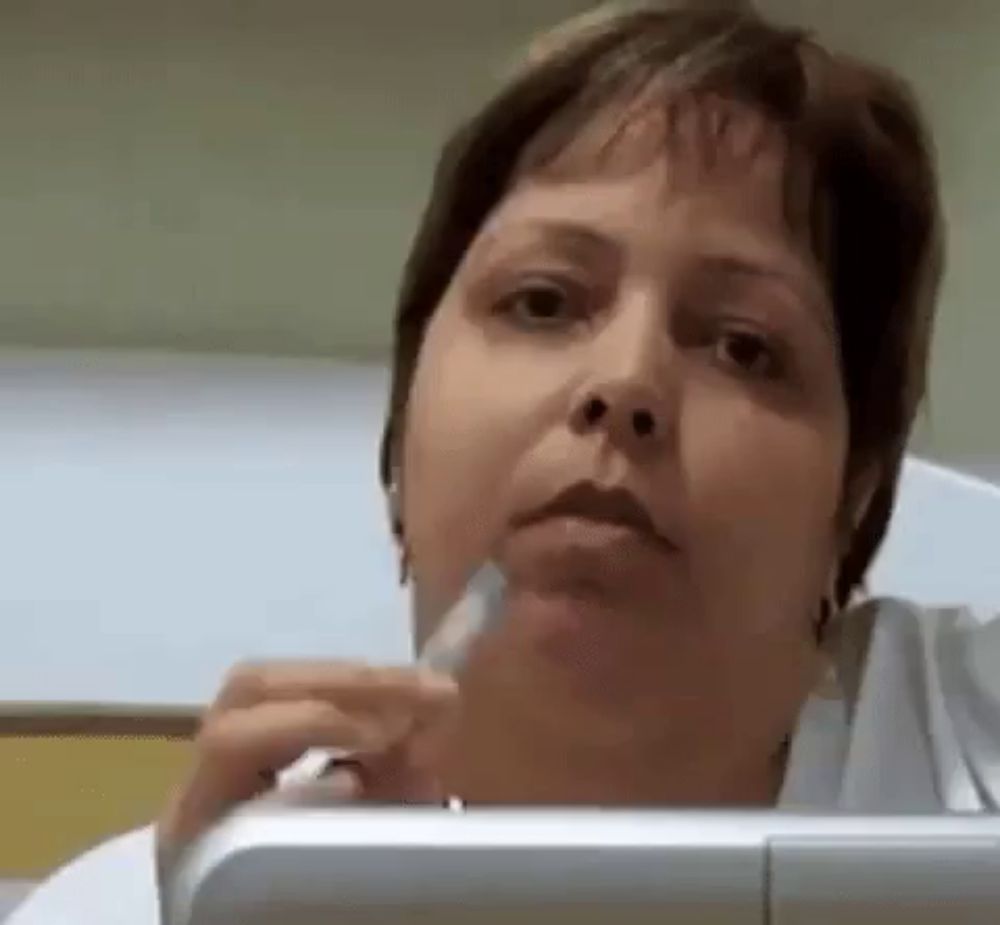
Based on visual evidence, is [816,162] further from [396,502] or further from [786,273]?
[396,502]

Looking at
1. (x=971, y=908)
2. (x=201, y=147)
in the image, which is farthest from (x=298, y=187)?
(x=971, y=908)

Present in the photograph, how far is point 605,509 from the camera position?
A: 1.99ft

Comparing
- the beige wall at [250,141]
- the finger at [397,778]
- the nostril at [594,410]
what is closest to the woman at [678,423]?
the nostril at [594,410]

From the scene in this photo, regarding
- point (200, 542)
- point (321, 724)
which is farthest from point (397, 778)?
point (200, 542)

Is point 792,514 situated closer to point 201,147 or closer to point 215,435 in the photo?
point 215,435

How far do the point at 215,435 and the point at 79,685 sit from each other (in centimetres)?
16

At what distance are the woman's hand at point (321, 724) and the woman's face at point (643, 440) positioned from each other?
17cm

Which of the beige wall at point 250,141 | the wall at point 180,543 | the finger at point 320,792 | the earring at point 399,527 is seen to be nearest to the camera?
the finger at point 320,792

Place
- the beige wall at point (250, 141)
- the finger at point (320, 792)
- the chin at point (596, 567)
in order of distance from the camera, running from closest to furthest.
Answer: the finger at point (320, 792)
the chin at point (596, 567)
the beige wall at point (250, 141)

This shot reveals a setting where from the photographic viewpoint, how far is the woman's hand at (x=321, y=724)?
0.43 meters

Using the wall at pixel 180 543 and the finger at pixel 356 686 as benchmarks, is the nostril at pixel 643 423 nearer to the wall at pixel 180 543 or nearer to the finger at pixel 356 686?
the finger at pixel 356 686

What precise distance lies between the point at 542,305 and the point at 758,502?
0.11m

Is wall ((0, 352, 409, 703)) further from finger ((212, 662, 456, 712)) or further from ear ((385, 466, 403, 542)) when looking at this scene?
finger ((212, 662, 456, 712))

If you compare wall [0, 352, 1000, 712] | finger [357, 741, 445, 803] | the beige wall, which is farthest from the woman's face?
the beige wall
